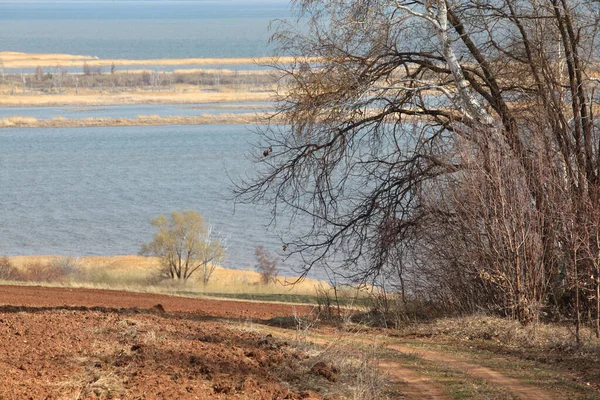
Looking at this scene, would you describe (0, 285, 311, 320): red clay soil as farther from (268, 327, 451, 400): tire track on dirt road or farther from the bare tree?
(268, 327, 451, 400): tire track on dirt road

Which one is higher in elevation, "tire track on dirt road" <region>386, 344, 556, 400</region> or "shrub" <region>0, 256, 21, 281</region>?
"shrub" <region>0, 256, 21, 281</region>

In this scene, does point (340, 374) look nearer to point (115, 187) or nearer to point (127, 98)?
point (115, 187)

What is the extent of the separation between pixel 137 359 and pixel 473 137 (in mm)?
6158

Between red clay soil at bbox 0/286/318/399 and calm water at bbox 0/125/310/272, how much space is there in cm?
1368

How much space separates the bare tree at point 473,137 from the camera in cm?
1077

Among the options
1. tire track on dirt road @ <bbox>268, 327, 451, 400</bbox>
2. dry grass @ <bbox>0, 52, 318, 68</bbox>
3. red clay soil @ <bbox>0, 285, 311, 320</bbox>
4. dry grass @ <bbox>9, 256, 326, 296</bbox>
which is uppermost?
dry grass @ <bbox>0, 52, 318, 68</bbox>

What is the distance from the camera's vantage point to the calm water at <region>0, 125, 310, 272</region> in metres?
37.4

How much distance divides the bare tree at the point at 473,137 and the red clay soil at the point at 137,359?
11.9 feet

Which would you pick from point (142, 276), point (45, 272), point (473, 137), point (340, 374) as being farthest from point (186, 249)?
point (340, 374)

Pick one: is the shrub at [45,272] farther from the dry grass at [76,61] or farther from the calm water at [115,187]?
the dry grass at [76,61]

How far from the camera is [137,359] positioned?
7316mm

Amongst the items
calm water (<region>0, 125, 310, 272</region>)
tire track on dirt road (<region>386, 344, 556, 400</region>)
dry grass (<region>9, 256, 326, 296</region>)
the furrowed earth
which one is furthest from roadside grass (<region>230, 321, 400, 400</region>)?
calm water (<region>0, 125, 310, 272</region>)

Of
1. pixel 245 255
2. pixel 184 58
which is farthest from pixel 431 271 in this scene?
pixel 184 58

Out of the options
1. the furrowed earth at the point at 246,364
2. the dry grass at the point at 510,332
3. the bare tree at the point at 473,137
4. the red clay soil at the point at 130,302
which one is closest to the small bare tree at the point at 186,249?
the red clay soil at the point at 130,302
